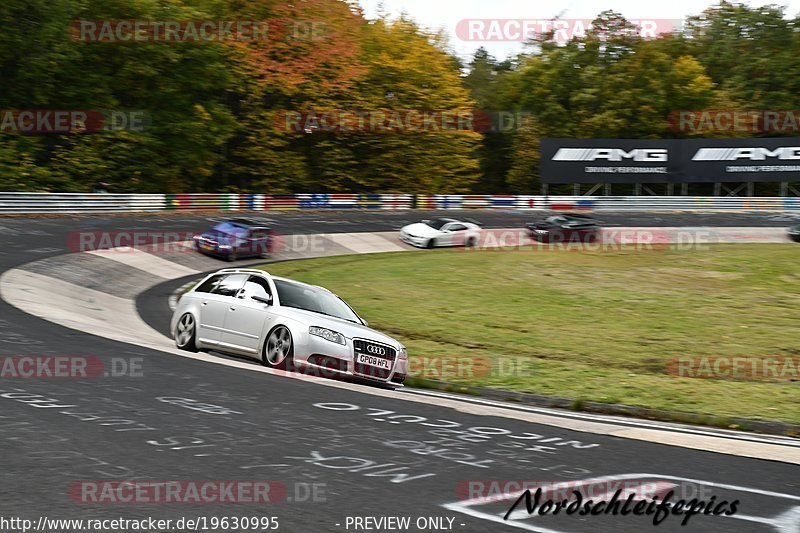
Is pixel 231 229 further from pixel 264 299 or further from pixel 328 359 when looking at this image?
pixel 328 359

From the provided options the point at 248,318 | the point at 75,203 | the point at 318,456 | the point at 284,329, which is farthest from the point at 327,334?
the point at 75,203

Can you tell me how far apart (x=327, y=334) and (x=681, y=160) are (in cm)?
5465

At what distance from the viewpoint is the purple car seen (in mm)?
31016

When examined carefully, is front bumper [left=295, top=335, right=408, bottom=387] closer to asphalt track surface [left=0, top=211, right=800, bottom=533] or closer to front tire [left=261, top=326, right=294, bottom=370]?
front tire [left=261, top=326, right=294, bottom=370]

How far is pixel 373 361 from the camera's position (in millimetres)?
12227

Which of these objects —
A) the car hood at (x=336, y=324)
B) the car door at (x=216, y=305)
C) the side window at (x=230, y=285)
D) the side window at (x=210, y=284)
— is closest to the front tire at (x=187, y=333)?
the car door at (x=216, y=305)

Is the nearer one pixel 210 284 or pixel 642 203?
pixel 210 284

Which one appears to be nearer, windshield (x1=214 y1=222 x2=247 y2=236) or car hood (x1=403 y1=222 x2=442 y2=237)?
windshield (x1=214 y1=222 x2=247 y2=236)

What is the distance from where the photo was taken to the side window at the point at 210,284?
14006 mm

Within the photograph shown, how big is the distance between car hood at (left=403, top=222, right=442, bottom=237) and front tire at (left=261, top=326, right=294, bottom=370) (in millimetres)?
26342

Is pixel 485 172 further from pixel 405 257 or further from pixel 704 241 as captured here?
pixel 405 257

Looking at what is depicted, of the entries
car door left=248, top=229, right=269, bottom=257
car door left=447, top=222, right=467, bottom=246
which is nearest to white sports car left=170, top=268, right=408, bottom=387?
car door left=248, top=229, right=269, bottom=257

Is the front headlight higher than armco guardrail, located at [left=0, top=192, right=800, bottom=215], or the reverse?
armco guardrail, located at [left=0, top=192, right=800, bottom=215]

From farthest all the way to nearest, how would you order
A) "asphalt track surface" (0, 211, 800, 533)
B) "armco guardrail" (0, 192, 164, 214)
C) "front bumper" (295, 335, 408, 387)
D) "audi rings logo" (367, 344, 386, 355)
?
1. "armco guardrail" (0, 192, 164, 214)
2. "audi rings logo" (367, 344, 386, 355)
3. "front bumper" (295, 335, 408, 387)
4. "asphalt track surface" (0, 211, 800, 533)
